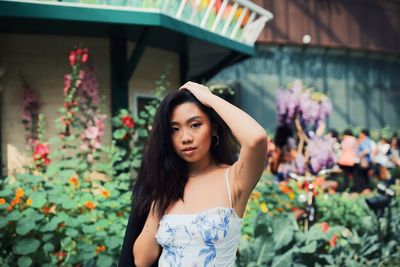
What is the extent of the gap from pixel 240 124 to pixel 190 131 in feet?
0.65

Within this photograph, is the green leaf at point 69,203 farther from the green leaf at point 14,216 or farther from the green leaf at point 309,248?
the green leaf at point 309,248

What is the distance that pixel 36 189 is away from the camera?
17.3 feet

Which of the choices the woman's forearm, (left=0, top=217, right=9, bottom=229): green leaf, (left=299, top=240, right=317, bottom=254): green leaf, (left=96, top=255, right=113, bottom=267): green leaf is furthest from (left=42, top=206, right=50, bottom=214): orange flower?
the woman's forearm

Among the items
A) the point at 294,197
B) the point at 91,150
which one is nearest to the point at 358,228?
the point at 294,197

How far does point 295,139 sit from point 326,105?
0.68 meters

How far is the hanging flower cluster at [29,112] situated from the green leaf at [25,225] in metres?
3.50

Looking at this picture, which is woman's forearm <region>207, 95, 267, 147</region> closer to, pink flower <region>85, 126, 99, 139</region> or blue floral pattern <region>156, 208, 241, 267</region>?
blue floral pattern <region>156, 208, 241, 267</region>

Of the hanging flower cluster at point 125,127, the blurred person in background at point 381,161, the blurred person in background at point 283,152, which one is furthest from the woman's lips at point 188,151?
the blurred person in background at point 381,161

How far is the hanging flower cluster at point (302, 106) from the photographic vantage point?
8594mm

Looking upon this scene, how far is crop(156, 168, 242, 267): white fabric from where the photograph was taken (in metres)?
2.23

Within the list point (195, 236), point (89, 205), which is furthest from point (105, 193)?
point (195, 236)

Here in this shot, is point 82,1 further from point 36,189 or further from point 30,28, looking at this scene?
point 36,189

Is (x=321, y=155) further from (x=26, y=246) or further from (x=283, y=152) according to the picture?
(x=283, y=152)

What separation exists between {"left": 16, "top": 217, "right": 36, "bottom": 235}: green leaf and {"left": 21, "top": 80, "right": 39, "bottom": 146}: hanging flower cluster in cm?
350
